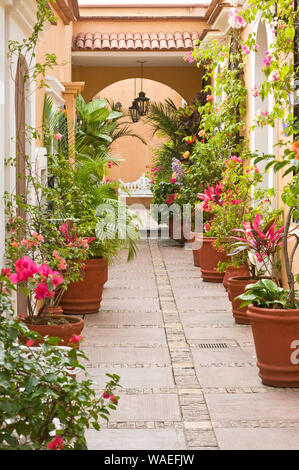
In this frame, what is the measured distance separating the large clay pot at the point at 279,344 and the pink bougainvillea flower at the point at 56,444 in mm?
2700

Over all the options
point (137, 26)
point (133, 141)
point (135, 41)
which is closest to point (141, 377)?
point (135, 41)

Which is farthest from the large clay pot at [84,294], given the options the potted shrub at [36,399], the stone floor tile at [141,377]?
the potted shrub at [36,399]

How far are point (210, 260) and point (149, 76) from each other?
23.8 feet

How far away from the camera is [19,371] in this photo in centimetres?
319

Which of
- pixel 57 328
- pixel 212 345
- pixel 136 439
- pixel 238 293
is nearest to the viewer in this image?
pixel 136 439

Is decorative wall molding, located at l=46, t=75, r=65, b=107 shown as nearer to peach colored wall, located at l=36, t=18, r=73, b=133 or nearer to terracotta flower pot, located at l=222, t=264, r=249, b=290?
peach colored wall, located at l=36, t=18, r=73, b=133

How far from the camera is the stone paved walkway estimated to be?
436 cm

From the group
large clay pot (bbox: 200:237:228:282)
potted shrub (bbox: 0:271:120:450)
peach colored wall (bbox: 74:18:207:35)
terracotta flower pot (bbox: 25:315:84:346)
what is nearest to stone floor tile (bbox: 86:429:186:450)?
potted shrub (bbox: 0:271:120:450)

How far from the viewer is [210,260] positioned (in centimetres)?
1046

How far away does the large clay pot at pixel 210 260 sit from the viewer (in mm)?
10461

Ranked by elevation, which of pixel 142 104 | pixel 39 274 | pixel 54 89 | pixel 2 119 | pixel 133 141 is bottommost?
pixel 39 274

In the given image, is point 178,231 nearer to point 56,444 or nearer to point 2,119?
point 2,119

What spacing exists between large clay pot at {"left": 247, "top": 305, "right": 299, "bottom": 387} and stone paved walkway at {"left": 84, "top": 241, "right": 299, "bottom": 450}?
126mm
